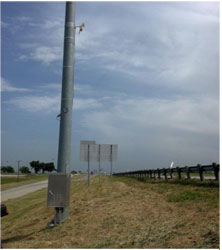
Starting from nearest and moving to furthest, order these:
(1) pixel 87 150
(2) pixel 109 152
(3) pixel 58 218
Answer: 1. (3) pixel 58 218
2. (1) pixel 87 150
3. (2) pixel 109 152

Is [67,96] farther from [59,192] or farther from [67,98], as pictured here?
[59,192]

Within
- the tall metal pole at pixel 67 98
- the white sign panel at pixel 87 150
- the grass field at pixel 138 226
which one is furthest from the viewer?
the white sign panel at pixel 87 150

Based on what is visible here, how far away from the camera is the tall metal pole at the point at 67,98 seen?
408 inches

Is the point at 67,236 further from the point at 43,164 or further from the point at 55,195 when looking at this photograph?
the point at 43,164

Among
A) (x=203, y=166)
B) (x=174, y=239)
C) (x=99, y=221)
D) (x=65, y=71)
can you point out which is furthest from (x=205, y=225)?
(x=203, y=166)

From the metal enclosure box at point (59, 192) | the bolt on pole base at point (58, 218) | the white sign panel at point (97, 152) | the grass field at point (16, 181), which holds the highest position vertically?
the white sign panel at point (97, 152)

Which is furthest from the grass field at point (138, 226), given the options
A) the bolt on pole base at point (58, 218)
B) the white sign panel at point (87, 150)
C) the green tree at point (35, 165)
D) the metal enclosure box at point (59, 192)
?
the green tree at point (35, 165)

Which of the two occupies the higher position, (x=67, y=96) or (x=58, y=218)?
(x=67, y=96)

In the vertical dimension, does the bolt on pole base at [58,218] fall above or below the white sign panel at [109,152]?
below

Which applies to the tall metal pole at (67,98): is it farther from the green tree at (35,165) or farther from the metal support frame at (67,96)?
the green tree at (35,165)

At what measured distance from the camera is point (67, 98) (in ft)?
34.3

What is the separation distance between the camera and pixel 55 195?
30.8ft

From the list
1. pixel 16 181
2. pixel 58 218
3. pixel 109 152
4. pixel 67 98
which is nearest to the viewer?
pixel 58 218

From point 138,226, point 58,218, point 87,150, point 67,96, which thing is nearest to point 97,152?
point 87,150
